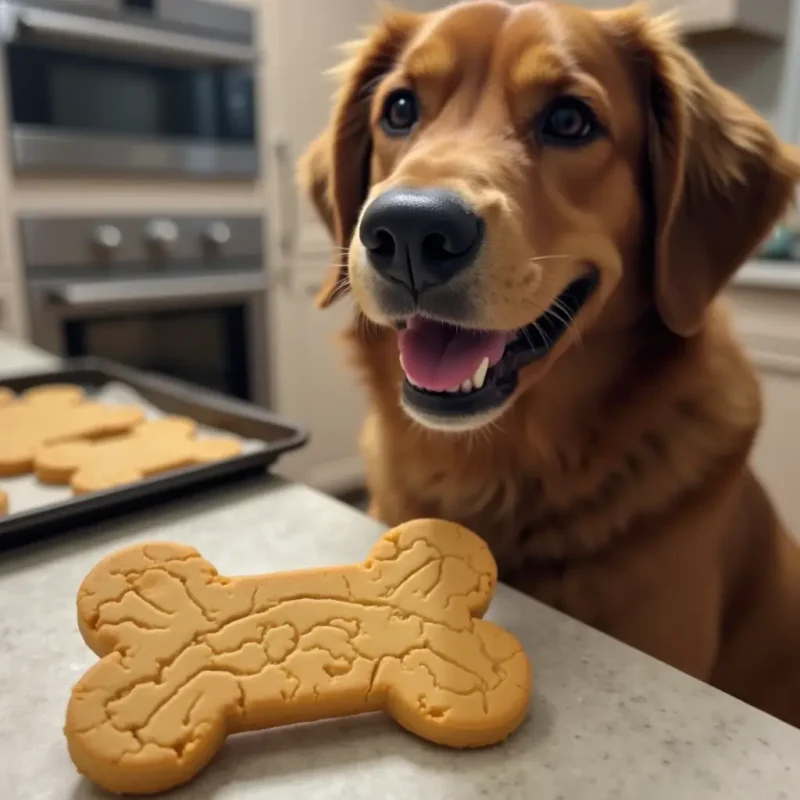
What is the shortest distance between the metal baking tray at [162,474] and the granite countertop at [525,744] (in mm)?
111

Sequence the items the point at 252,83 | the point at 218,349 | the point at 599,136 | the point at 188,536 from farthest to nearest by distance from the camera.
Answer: the point at 218,349
the point at 252,83
the point at 599,136
the point at 188,536

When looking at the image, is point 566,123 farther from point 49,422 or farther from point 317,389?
point 317,389

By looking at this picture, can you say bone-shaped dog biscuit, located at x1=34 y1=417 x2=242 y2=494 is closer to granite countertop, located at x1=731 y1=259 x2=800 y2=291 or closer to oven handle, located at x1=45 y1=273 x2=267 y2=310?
oven handle, located at x1=45 y1=273 x2=267 y2=310

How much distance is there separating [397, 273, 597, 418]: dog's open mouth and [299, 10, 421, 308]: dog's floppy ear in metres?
0.28

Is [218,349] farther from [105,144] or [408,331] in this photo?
[408,331]

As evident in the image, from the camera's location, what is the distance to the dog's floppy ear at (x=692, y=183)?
0.91 metres

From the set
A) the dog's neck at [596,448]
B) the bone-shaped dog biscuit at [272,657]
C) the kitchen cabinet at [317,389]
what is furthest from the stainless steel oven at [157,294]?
the bone-shaped dog biscuit at [272,657]

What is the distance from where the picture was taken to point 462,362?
81 centimetres

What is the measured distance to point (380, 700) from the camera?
0.47m

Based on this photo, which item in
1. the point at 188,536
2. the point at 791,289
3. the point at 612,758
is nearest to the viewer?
the point at 612,758

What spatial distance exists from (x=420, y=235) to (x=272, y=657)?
14.6 inches

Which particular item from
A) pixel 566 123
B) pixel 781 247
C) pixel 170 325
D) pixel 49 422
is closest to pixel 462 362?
pixel 566 123

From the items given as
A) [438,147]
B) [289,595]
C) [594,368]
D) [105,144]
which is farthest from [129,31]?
[289,595]

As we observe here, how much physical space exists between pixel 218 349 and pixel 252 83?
85 centimetres
